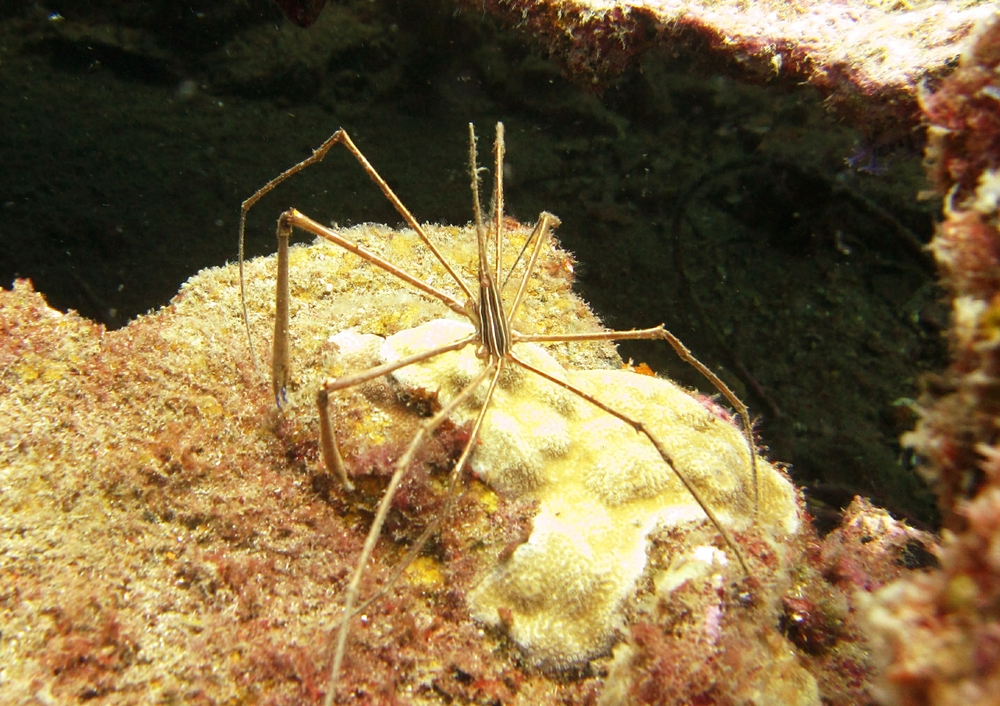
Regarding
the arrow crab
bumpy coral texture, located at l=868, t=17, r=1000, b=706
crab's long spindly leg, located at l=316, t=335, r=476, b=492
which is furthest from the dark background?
bumpy coral texture, located at l=868, t=17, r=1000, b=706

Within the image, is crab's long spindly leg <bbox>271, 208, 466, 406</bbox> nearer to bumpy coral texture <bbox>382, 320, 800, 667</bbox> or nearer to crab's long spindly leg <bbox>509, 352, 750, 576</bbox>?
bumpy coral texture <bbox>382, 320, 800, 667</bbox>

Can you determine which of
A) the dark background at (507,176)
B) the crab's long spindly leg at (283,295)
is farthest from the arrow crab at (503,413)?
the dark background at (507,176)

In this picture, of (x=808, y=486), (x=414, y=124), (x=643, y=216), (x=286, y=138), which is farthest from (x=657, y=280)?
(x=286, y=138)

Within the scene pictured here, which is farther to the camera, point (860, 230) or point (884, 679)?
point (860, 230)

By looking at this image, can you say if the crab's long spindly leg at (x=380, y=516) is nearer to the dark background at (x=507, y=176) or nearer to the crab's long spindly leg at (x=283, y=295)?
the crab's long spindly leg at (x=283, y=295)

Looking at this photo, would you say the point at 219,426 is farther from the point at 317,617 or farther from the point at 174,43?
the point at 174,43

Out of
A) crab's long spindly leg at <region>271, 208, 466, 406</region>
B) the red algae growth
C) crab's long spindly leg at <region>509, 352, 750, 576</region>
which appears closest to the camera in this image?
the red algae growth
